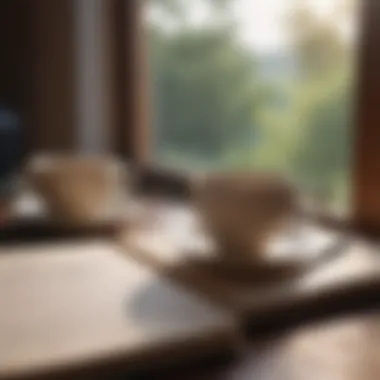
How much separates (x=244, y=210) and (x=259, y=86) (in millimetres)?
463

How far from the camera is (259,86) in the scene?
119 centimetres

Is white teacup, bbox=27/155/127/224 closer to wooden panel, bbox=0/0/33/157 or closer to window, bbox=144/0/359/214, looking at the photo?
window, bbox=144/0/359/214

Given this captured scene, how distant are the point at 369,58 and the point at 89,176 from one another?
0.38 meters

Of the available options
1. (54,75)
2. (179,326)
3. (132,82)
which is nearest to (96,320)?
(179,326)

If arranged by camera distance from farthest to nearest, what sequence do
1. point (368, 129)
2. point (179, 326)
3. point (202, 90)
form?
point (202, 90) < point (368, 129) < point (179, 326)

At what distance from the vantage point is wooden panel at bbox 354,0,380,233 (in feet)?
3.11

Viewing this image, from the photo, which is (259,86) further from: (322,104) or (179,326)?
(179,326)

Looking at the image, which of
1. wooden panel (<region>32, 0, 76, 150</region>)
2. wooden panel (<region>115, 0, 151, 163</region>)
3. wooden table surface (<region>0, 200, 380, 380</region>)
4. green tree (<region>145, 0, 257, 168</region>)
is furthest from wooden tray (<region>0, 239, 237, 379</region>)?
wooden panel (<region>32, 0, 76, 150</region>)

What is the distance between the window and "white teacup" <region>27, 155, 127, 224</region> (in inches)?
10.4

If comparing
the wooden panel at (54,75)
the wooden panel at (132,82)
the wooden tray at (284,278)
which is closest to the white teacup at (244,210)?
the wooden tray at (284,278)

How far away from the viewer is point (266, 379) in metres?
0.57

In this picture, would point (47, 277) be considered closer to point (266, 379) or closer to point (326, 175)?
point (266, 379)

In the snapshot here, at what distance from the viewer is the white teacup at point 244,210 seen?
30.0 inches

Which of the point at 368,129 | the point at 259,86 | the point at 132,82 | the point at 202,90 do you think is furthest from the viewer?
the point at 132,82
